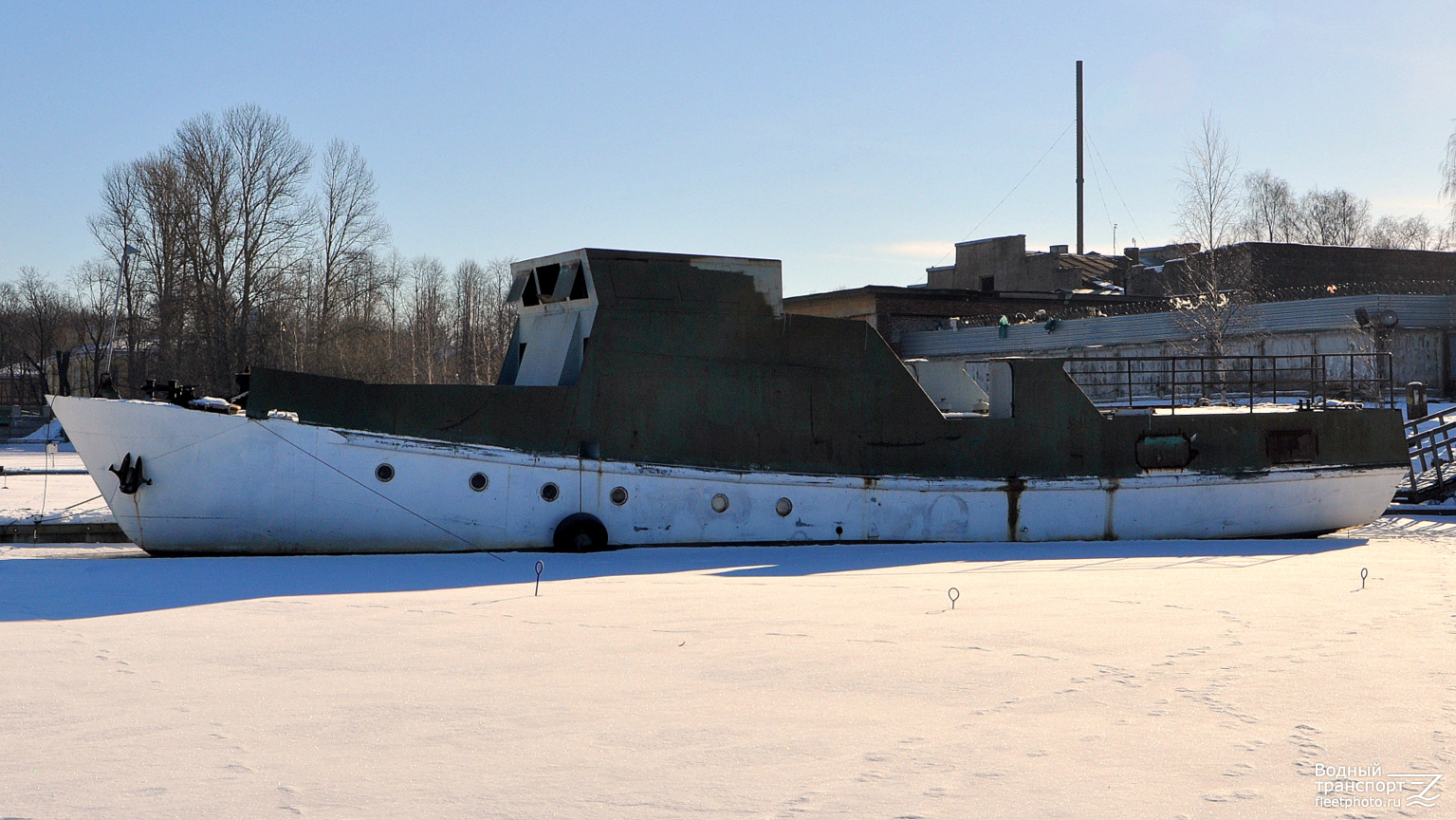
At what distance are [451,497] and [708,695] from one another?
238 inches

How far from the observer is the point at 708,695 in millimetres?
5285

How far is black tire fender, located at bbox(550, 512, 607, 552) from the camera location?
35.9ft

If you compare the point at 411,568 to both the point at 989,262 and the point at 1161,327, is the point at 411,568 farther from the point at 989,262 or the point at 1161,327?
the point at 989,262

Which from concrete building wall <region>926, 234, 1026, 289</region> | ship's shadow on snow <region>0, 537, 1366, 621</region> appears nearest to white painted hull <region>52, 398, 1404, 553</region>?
ship's shadow on snow <region>0, 537, 1366, 621</region>

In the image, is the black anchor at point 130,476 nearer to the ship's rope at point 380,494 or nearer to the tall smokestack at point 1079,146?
the ship's rope at point 380,494

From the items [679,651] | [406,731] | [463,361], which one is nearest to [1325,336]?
[679,651]

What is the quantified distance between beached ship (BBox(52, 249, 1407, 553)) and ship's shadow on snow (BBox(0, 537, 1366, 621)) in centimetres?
37

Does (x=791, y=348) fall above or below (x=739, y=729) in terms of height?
above

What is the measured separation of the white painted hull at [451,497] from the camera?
1030 cm

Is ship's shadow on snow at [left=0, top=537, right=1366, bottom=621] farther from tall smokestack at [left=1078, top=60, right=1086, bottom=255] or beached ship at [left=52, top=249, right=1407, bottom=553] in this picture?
tall smokestack at [left=1078, top=60, right=1086, bottom=255]

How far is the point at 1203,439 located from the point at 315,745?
11230 mm

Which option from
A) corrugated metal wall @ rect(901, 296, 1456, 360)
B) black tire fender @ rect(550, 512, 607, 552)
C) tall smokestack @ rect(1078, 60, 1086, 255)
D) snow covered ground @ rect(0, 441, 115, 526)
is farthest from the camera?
tall smokestack @ rect(1078, 60, 1086, 255)

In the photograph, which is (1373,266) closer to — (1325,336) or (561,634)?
(1325,336)

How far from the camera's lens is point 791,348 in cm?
1197
